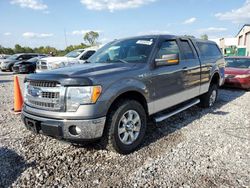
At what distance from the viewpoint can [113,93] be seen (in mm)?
3451

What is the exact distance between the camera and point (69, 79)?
128 inches

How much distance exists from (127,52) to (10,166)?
2.74 meters

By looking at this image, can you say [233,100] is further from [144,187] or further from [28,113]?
[28,113]

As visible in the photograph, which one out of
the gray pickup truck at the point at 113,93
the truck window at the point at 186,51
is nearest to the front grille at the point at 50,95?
the gray pickup truck at the point at 113,93

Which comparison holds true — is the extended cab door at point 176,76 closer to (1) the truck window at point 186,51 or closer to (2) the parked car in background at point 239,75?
(1) the truck window at point 186,51

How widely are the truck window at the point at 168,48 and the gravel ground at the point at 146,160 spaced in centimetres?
153

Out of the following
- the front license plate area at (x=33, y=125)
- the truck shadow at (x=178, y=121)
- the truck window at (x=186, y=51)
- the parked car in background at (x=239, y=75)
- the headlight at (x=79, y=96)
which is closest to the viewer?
the headlight at (x=79, y=96)

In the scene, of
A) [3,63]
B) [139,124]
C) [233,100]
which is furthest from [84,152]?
[3,63]

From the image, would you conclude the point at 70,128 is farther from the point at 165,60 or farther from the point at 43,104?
the point at 165,60

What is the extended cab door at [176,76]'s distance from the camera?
4344mm

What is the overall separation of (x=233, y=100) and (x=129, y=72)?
5328 millimetres

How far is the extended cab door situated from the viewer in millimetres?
4344

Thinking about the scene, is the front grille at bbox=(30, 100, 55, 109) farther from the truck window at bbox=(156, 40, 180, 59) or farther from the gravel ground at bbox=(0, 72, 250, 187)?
the truck window at bbox=(156, 40, 180, 59)

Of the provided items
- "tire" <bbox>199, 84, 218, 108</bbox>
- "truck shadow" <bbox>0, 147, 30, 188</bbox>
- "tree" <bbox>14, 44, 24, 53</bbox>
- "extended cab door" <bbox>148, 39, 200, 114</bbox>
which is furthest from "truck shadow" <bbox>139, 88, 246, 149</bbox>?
"tree" <bbox>14, 44, 24, 53</bbox>
